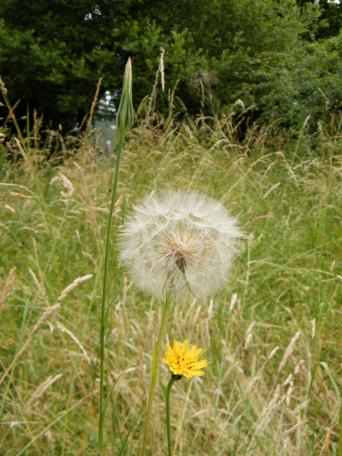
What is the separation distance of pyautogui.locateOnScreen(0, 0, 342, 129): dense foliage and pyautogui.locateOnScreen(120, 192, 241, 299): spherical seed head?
27.5 feet

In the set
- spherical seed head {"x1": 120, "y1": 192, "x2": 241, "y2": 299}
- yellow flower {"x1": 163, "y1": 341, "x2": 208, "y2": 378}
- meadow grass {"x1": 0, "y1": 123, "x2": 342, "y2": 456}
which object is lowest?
meadow grass {"x1": 0, "y1": 123, "x2": 342, "y2": 456}

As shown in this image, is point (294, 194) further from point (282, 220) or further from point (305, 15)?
point (305, 15)

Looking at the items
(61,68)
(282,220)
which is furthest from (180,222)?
(61,68)

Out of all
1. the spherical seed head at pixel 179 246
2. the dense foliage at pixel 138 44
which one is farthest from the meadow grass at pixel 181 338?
the dense foliage at pixel 138 44

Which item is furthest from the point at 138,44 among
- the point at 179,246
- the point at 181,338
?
the point at 179,246

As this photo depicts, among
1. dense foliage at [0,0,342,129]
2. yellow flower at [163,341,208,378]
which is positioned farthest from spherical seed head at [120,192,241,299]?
dense foliage at [0,0,342,129]

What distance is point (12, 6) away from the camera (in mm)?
11031

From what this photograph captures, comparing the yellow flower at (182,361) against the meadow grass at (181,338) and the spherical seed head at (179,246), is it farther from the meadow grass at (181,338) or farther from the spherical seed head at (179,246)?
the meadow grass at (181,338)

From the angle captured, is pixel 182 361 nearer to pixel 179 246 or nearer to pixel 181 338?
pixel 179 246

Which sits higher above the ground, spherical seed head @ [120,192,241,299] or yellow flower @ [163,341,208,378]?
spherical seed head @ [120,192,241,299]

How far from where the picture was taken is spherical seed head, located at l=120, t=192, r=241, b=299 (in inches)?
36.9

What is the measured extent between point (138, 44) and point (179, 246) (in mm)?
9323

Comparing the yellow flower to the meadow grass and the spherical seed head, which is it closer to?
the spherical seed head

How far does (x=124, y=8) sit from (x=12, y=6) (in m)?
1.87
